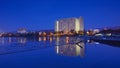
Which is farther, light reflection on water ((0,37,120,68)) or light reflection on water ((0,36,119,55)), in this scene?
light reflection on water ((0,36,119,55))

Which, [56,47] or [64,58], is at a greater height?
[64,58]

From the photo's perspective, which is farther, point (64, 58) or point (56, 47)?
point (56, 47)

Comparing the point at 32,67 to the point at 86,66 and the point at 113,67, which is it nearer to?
the point at 86,66

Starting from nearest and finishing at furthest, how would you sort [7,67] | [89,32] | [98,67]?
[98,67]
[7,67]
[89,32]

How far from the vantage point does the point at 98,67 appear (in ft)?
36.7

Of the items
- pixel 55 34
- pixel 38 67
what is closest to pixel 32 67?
pixel 38 67

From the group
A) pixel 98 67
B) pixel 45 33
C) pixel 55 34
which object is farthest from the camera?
pixel 45 33

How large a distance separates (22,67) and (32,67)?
24.9 inches

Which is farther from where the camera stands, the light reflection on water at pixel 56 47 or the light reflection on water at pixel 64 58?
the light reflection on water at pixel 56 47

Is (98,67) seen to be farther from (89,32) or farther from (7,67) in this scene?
(89,32)

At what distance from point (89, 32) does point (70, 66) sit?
456 feet

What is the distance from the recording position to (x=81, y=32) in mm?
150500

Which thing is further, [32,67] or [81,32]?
[81,32]

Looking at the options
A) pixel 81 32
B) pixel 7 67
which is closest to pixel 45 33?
pixel 81 32
